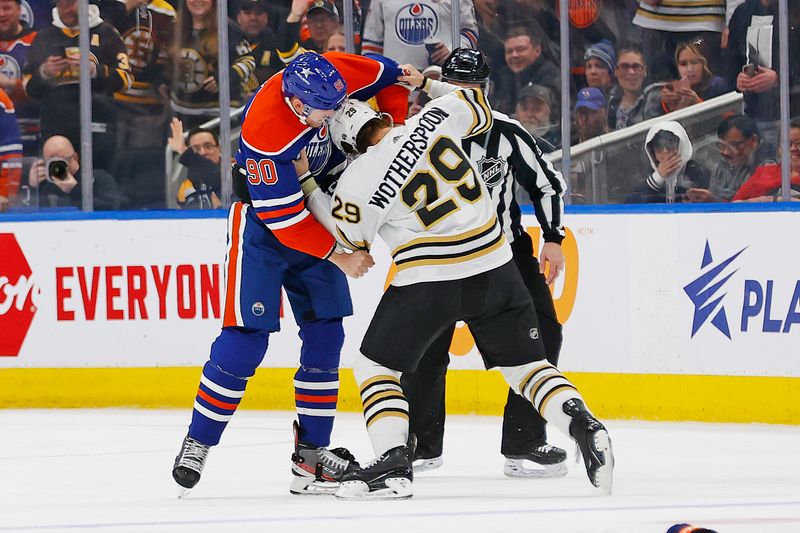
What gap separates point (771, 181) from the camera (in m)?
6.09

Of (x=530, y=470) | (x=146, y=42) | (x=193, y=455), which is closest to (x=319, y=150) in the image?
(x=193, y=455)

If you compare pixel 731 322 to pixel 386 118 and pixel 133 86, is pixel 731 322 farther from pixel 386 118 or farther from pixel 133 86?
pixel 133 86

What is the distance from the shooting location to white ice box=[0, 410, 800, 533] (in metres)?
3.18

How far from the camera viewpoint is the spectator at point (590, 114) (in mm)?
6480

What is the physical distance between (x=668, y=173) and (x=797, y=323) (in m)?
1.26

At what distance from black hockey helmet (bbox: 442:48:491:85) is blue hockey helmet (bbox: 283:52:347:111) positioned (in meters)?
0.58

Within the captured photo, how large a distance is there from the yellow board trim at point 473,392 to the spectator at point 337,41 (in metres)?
1.68

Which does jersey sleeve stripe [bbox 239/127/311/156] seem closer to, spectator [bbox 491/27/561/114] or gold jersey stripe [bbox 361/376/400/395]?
gold jersey stripe [bbox 361/376/400/395]

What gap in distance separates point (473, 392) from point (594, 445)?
2.49 metres

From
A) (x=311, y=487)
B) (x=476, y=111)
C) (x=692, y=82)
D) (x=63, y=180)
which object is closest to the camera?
(x=476, y=111)

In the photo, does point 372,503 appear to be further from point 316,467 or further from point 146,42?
point 146,42

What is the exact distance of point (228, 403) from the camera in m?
3.82

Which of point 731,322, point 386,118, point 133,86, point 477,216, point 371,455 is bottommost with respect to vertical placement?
point 371,455

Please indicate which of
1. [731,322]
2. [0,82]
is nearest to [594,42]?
[731,322]
